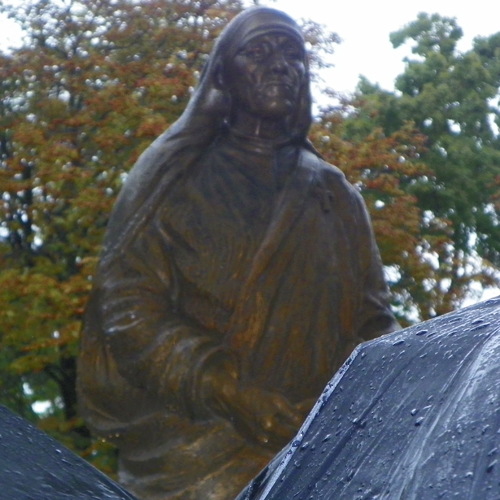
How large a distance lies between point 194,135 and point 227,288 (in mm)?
760

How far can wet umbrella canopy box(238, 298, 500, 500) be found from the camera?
59.3 inches

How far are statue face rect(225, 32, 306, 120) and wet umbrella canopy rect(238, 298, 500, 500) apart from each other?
4.53m

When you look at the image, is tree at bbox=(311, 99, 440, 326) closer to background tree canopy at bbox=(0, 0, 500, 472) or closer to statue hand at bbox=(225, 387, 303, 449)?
background tree canopy at bbox=(0, 0, 500, 472)

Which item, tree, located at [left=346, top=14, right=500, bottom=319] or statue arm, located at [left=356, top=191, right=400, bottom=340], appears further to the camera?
tree, located at [left=346, top=14, right=500, bottom=319]

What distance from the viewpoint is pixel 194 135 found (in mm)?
6477

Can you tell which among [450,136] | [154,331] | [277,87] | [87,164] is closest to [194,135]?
[277,87]

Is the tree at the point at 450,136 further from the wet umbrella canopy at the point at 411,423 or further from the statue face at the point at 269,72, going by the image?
the wet umbrella canopy at the point at 411,423

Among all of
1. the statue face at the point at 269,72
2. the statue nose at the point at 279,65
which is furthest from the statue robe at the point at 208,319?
the statue nose at the point at 279,65

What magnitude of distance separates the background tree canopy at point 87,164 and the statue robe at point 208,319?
18.8 feet

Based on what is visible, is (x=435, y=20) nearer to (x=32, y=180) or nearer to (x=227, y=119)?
(x=32, y=180)

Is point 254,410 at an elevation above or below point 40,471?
below

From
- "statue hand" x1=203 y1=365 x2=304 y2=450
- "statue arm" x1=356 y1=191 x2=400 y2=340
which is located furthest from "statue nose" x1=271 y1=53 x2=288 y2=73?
"statue hand" x1=203 y1=365 x2=304 y2=450

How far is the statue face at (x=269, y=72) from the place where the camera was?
20.8 ft

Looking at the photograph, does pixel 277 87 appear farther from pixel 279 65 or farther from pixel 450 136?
pixel 450 136
